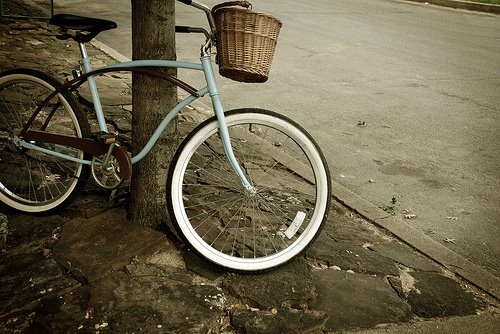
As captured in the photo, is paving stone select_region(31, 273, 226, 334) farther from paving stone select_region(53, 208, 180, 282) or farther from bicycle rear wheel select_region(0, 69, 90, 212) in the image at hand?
bicycle rear wheel select_region(0, 69, 90, 212)

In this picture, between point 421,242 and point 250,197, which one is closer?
point 250,197

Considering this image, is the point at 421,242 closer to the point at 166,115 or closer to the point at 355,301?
the point at 355,301

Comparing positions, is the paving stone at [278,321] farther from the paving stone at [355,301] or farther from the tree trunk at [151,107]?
the tree trunk at [151,107]

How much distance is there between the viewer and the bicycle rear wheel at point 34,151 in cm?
313

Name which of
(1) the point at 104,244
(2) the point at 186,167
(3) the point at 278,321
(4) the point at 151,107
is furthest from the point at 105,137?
(3) the point at 278,321

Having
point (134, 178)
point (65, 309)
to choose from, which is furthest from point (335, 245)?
point (65, 309)

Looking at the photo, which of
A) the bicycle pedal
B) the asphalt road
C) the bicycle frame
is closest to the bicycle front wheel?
the bicycle frame

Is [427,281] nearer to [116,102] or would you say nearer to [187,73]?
[116,102]

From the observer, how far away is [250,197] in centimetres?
299

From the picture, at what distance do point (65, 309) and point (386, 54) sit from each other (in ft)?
26.4

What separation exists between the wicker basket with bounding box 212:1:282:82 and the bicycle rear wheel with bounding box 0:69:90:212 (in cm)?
119

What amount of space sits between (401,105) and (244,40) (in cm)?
464

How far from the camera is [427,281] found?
3109 millimetres

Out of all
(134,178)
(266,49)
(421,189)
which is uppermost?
(266,49)
